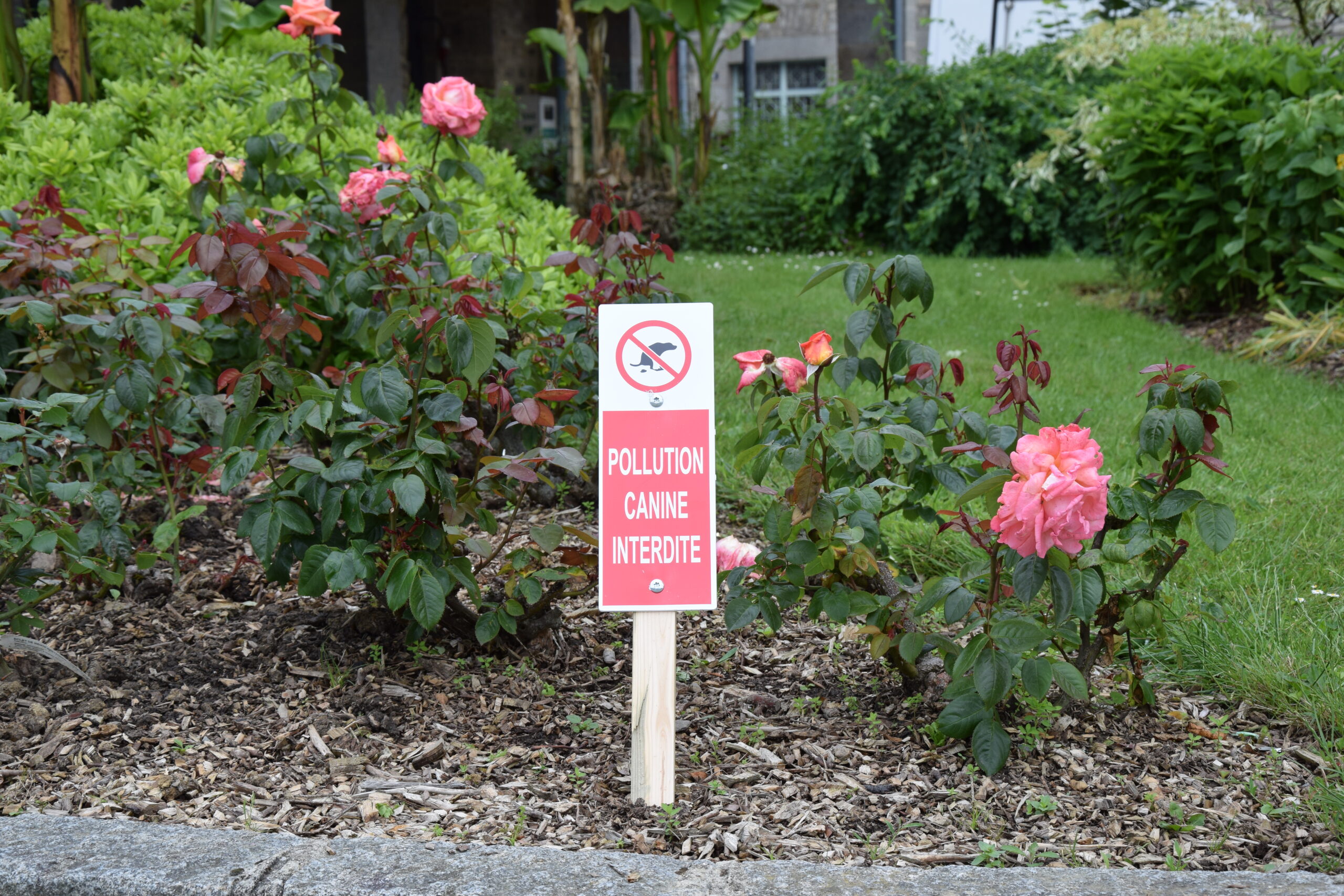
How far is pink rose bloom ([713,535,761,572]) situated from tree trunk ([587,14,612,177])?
7.58 metres

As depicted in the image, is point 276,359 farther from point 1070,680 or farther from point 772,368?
point 1070,680

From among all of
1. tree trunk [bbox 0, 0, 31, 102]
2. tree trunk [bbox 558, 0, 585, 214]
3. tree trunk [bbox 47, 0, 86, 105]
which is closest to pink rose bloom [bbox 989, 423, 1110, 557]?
tree trunk [bbox 47, 0, 86, 105]

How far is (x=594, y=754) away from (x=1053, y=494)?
1029mm

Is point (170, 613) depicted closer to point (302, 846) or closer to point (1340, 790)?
point (302, 846)

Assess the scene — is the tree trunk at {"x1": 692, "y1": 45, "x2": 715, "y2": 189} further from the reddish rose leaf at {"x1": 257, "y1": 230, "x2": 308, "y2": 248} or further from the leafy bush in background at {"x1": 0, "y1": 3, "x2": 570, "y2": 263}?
the reddish rose leaf at {"x1": 257, "y1": 230, "x2": 308, "y2": 248}

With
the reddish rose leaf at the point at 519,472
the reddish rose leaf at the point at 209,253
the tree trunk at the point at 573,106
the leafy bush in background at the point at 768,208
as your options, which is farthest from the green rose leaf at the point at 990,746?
the leafy bush in background at the point at 768,208

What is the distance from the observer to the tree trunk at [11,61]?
5430 mm

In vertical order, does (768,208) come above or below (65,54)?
below

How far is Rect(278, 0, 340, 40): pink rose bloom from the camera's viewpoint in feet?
10.7

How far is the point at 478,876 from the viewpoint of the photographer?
63.1 inches

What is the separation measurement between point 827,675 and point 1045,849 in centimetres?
72

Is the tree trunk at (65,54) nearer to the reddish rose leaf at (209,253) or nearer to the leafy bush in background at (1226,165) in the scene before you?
the reddish rose leaf at (209,253)

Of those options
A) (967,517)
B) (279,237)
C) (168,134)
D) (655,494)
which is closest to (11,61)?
(168,134)

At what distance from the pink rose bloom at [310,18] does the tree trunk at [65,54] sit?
265 cm
